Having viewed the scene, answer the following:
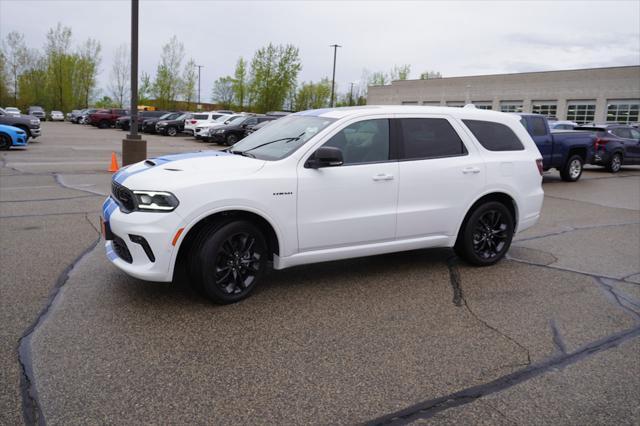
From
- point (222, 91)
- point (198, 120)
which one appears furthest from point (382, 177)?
point (222, 91)

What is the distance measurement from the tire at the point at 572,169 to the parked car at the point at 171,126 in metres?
26.0

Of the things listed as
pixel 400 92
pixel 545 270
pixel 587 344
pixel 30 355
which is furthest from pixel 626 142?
pixel 400 92

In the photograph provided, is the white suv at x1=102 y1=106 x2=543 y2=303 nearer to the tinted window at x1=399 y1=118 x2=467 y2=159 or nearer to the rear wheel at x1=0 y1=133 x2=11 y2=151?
the tinted window at x1=399 y1=118 x2=467 y2=159

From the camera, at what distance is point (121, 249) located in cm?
460

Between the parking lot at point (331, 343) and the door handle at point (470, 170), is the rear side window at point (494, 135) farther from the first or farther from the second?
the parking lot at point (331, 343)

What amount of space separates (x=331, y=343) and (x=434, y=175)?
2381 millimetres

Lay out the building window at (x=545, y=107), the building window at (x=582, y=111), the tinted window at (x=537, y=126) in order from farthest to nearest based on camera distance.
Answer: the building window at (x=545, y=107)
the building window at (x=582, y=111)
the tinted window at (x=537, y=126)

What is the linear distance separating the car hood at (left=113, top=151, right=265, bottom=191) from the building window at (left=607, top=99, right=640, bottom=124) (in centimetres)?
5540

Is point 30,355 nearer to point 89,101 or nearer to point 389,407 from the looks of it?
point 389,407

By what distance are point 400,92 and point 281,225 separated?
77.3 metres

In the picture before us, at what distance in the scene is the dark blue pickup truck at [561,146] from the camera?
14312 mm

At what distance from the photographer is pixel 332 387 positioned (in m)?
3.36

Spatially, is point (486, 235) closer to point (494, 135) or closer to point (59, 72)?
point (494, 135)

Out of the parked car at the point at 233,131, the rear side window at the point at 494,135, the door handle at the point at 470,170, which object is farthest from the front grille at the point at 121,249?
the parked car at the point at 233,131
